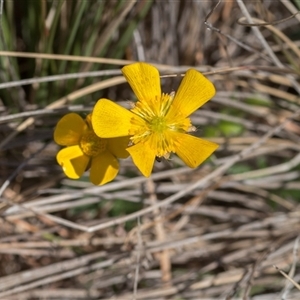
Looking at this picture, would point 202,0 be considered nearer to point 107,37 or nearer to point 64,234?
point 107,37

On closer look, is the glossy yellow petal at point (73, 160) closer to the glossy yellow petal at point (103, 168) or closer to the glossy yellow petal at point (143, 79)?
the glossy yellow petal at point (103, 168)

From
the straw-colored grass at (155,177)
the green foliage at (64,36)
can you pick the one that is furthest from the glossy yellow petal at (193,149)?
the green foliage at (64,36)

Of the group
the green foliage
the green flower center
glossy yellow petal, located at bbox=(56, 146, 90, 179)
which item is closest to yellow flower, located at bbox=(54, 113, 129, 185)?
glossy yellow petal, located at bbox=(56, 146, 90, 179)

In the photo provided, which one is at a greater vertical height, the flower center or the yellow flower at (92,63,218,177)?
the yellow flower at (92,63,218,177)

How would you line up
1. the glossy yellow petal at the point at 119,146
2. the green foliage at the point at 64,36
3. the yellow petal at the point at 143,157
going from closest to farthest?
the yellow petal at the point at 143,157 → the glossy yellow petal at the point at 119,146 → the green foliage at the point at 64,36

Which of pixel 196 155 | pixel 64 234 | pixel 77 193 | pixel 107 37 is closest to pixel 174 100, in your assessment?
pixel 196 155

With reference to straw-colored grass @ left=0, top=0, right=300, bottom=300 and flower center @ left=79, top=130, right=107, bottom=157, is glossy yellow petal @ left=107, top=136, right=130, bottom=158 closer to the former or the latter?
flower center @ left=79, top=130, right=107, bottom=157

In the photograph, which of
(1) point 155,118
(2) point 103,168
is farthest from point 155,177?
(1) point 155,118
